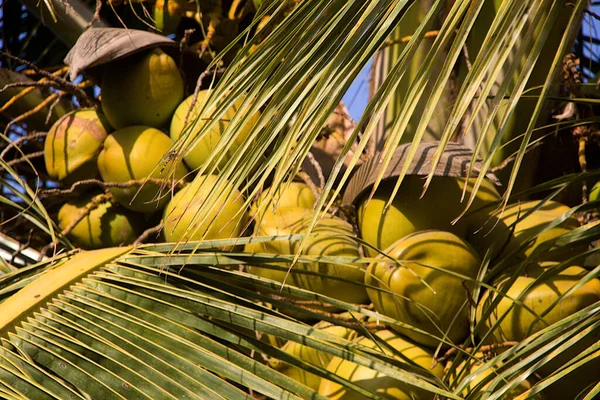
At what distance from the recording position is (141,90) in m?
1.89

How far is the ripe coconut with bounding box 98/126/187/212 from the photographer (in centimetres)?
181

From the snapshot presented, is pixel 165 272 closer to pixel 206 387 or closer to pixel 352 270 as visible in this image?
pixel 206 387

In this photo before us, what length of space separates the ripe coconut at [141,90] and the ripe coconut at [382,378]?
2.64ft

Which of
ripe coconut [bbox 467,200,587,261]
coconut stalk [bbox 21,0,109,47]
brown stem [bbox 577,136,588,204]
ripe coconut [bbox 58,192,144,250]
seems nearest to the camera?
ripe coconut [bbox 467,200,587,261]

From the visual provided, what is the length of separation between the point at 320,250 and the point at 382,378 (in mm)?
301

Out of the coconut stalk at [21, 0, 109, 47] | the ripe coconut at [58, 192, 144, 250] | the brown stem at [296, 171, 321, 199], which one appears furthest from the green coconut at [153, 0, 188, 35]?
the brown stem at [296, 171, 321, 199]

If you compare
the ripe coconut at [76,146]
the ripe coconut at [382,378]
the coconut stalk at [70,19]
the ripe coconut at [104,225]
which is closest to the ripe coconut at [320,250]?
the ripe coconut at [382,378]

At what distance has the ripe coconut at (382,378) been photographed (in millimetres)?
1387

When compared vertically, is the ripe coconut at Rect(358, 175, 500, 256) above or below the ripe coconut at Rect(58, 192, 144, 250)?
above

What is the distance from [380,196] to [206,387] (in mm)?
646

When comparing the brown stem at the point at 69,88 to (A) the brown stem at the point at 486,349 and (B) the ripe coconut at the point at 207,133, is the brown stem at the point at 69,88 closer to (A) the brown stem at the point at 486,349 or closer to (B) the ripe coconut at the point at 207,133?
(B) the ripe coconut at the point at 207,133

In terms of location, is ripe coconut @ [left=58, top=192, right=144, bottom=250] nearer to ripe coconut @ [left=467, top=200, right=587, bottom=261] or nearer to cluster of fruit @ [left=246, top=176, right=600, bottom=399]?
cluster of fruit @ [left=246, top=176, right=600, bottom=399]

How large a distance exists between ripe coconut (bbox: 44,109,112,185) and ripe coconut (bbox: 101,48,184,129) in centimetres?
5

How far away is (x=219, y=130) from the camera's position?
1811 millimetres
